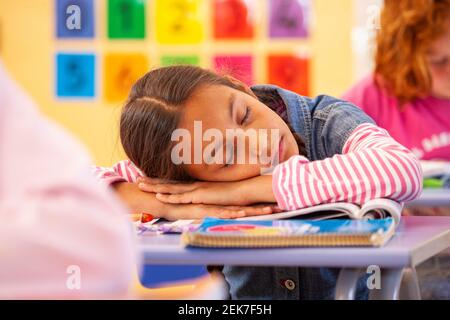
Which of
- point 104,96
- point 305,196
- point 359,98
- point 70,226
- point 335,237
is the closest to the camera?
point 70,226

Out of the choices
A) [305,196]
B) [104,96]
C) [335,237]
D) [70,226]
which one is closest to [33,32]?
[104,96]

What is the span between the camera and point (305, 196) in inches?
34.1

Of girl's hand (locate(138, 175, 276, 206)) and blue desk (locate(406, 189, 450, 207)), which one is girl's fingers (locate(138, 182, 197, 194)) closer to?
girl's hand (locate(138, 175, 276, 206))

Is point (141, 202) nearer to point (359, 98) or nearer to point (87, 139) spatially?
point (359, 98)

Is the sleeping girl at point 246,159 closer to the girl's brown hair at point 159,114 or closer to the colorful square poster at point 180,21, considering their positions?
the girl's brown hair at point 159,114

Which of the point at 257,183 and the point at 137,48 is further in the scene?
the point at 137,48

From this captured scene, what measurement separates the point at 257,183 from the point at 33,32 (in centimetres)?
187

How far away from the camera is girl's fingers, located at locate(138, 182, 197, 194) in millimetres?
963

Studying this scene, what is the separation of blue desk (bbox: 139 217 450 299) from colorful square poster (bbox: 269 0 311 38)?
1.99 metres

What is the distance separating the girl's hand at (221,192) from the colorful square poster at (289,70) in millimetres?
1706

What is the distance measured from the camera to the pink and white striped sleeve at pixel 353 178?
0.84 metres

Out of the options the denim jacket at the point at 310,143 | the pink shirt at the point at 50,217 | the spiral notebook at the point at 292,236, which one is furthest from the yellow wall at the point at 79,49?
the pink shirt at the point at 50,217

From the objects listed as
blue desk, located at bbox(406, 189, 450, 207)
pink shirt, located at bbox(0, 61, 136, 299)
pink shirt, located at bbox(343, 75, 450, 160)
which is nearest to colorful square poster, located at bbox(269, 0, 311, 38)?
pink shirt, located at bbox(343, 75, 450, 160)

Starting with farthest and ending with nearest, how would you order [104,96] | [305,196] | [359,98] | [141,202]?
[104,96] < [359,98] < [141,202] < [305,196]
